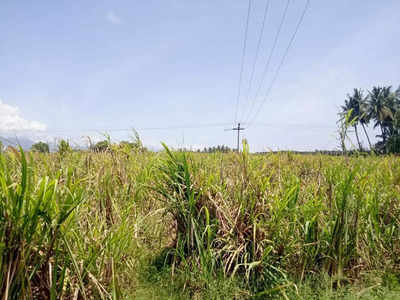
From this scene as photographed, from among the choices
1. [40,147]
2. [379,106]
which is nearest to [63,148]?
[40,147]

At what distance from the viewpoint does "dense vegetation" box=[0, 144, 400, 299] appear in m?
1.26

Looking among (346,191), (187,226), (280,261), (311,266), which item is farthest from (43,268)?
(346,191)

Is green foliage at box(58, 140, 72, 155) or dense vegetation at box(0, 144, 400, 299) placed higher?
green foliage at box(58, 140, 72, 155)

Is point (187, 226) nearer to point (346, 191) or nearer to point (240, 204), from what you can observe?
point (240, 204)

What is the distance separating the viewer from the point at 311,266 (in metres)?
1.92

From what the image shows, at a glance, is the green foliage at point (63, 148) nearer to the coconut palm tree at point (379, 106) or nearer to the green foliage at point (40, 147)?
the green foliage at point (40, 147)

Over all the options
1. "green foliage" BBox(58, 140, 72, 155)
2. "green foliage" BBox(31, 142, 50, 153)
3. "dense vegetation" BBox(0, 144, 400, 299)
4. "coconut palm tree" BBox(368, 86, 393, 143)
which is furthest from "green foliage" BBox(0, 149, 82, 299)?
"coconut palm tree" BBox(368, 86, 393, 143)

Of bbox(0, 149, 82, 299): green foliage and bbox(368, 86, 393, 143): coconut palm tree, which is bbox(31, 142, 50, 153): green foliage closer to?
bbox(0, 149, 82, 299): green foliage

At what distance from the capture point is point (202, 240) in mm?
1868

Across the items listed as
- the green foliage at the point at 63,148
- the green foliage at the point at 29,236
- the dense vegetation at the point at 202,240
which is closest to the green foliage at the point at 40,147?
the green foliage at the point at 63,148

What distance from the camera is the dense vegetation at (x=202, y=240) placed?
1258 mm

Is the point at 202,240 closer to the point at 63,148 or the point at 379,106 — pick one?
the point at 63,148

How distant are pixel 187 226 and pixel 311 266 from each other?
116cm

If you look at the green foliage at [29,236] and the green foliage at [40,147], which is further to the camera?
the green foliage at [40,147]
